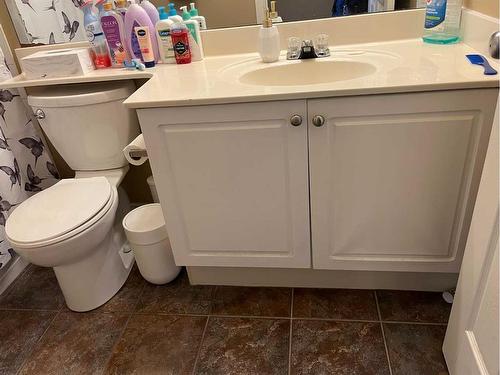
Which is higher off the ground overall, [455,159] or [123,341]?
[455,159]

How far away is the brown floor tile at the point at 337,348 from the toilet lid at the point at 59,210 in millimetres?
833

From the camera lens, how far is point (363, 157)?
1.11m

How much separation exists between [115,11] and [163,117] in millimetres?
577

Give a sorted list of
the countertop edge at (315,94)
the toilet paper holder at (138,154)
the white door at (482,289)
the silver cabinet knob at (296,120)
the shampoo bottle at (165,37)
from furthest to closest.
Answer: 1. the shampoo bottle at (165,37)
2. the toilet paper holder at (138,154)
3. the silver cabinet knob at (296,120)
4. the countertop edge at (315,94)
5. the white door at (482,289)

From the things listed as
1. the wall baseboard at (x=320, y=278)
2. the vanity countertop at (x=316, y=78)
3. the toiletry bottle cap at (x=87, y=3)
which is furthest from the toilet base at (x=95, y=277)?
the toiletry bottle cap at (x=87, y=3)

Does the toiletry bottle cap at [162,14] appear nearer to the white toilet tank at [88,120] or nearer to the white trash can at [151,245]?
the white toilet tank at [88,120]

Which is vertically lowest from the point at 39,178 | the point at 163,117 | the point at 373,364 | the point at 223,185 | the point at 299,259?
the point at 373,364

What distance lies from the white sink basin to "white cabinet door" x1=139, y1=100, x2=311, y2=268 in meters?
0.29

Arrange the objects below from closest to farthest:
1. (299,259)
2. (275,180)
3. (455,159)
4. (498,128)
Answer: (498,128)
(455,159)
(275,180)
(299,259)

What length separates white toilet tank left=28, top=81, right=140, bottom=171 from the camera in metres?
1.45

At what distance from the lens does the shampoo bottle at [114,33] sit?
141cm

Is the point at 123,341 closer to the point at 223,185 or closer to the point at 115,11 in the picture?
the point at 223,185

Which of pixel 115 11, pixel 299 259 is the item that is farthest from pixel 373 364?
pixel 115 11

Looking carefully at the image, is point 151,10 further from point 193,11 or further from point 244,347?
point 244,347
